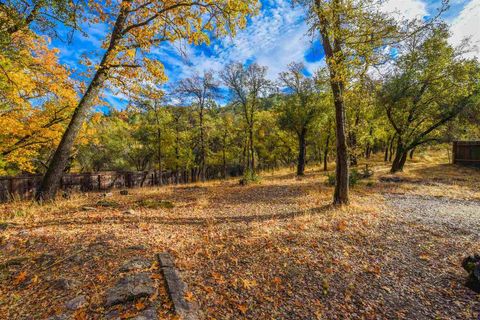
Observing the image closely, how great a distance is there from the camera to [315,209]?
296 inches

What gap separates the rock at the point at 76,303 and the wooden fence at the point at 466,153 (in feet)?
89.2

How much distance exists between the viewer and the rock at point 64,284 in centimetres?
299

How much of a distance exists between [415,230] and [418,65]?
14.4m

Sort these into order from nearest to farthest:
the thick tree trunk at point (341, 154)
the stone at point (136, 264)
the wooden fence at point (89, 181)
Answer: the stone at point (136, 264), the thick tree trunk at point (341, 154), the wooden fence at point (89, 181)

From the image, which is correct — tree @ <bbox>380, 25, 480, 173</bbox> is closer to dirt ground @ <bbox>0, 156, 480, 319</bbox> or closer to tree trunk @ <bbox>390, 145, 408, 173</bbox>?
tree trunk @ <bbox>390, 145, 408, 173</bbox>

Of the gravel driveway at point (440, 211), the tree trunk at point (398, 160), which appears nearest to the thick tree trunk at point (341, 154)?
the gravel driveway at point (440, 211)

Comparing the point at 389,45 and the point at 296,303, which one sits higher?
the point at 389,45

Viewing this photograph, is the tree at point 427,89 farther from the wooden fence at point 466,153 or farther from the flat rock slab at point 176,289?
the flat rock slab at point 176,289

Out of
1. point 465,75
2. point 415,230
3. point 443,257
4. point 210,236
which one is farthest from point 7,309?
point 465,75

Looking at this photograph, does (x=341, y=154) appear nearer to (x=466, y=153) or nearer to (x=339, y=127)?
(x=339, y=127)

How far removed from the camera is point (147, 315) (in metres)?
2.55

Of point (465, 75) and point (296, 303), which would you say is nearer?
point (296, 303)

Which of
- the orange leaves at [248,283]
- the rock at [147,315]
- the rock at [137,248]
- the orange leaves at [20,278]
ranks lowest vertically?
the orange leaves at [248,283]

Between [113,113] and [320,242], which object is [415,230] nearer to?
[320,242]
